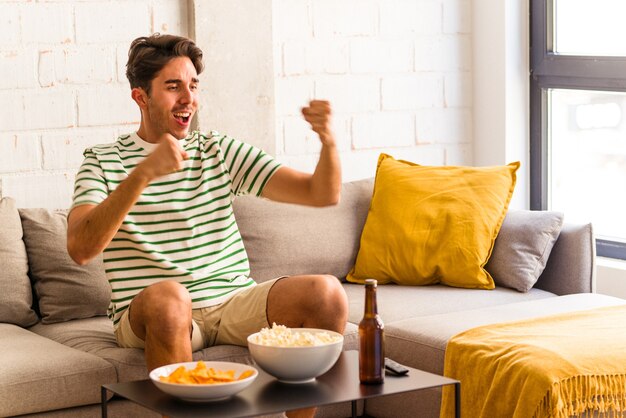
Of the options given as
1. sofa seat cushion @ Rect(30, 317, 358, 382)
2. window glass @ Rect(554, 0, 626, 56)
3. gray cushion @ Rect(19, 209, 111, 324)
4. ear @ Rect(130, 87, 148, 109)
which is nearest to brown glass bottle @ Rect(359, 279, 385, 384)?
sofa seat cushion @ Rect(30, 317, 358, 382)

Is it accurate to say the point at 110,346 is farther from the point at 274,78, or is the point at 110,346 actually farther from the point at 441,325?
the point at 274,78

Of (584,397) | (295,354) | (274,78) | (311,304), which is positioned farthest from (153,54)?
(584,397)

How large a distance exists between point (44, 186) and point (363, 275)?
3.60ft

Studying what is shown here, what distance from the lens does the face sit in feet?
9.86

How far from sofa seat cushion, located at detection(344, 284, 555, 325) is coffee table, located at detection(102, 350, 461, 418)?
0.89 m

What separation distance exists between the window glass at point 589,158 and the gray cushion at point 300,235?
103cm

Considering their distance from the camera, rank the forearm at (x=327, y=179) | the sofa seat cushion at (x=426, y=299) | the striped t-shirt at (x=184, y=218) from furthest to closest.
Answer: the sofa seat cushion at (x=426, y=299)
the striped t-shirt at (x=184, y=218)
the forearm at (x=327, y=179)

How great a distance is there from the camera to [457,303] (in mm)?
3375

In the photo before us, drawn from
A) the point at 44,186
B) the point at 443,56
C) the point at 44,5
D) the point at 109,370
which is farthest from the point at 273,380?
the point at 443,56

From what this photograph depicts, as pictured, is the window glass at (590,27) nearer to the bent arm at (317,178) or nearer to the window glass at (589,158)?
the window glass at (589,158)

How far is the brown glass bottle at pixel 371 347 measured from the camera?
228 cm

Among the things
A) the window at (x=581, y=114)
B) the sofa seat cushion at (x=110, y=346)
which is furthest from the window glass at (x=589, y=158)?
the sofa seat cushion at (x=110, y=346)

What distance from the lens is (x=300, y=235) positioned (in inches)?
142

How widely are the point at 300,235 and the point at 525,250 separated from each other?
74 cm
